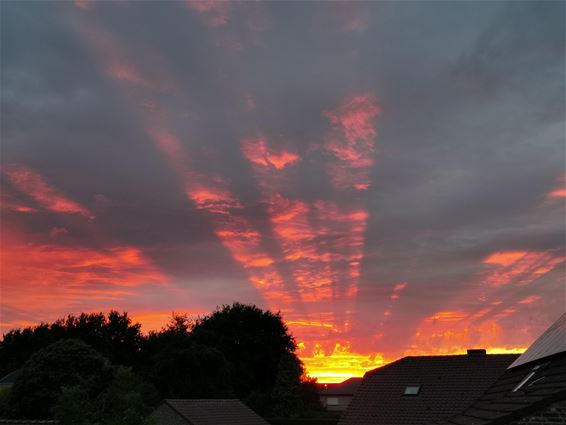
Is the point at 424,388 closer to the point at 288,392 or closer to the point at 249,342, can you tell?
the point at 288,392

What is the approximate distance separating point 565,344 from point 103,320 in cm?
7692

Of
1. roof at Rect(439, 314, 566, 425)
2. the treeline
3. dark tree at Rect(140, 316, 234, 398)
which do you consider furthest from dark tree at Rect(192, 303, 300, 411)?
roof at Rect(439, 314, 566, 425)

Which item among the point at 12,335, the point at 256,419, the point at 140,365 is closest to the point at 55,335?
the point at 140,365

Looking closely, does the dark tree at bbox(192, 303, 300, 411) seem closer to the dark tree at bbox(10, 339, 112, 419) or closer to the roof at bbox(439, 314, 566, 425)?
the dark tree at bbox(10, 339, 112, 419)

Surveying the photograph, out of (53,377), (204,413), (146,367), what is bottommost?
(204,413)

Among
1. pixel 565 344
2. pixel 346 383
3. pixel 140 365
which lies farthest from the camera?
pixel 346 383

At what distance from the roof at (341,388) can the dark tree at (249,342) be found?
76.5 ft

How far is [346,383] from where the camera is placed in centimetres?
11662

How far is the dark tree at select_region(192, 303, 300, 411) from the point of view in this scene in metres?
82.2

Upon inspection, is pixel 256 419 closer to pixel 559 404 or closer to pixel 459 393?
pixel 459 393

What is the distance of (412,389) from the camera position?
41969 mm

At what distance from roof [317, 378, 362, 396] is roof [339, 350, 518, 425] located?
6226 cm

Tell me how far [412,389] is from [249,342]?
4663cm

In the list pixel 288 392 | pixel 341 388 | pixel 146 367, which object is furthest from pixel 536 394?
pixel 341 388
